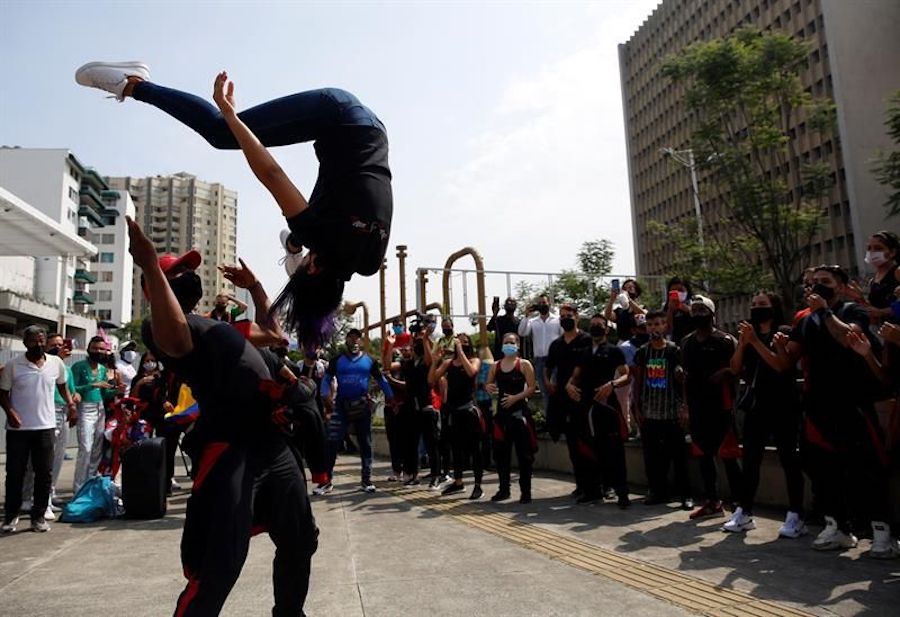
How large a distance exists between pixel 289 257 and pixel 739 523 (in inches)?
188

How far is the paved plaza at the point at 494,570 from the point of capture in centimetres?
382

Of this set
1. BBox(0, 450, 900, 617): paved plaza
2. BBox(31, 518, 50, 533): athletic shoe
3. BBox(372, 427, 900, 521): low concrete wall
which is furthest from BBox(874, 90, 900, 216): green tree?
BBox(31, 518, 50, 533): athletic shoe

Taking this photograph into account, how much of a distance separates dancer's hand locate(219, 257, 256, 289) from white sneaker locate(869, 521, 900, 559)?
4645 mm

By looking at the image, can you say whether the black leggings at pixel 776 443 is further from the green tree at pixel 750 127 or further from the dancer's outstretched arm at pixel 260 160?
the green tree at pixel 750 127

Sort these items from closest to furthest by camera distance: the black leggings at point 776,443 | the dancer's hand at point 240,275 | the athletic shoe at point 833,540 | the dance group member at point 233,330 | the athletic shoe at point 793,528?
the dance group member at point 233,330
the dancer's hand at point 240,275
the athletic shoe at point 833,540
the athletic shoe at point 793,528
the black leggings at point 776,443

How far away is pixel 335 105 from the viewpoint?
268 cm

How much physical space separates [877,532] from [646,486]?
371cm

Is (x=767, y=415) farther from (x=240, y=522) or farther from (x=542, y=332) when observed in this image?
(x=542, y=332)

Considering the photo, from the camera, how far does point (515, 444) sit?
7.84 metres

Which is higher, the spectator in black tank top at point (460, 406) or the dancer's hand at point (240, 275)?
the dancer's hand at point (240, 275)

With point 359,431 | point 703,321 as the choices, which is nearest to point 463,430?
point 359,431

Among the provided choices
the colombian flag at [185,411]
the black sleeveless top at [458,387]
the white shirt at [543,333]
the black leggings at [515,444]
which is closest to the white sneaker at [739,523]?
the black leggings at [515,444]

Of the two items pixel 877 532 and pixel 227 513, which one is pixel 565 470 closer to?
pixel 877 532

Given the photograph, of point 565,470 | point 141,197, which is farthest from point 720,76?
point 141,197
